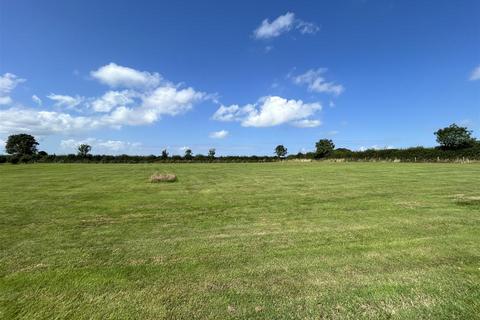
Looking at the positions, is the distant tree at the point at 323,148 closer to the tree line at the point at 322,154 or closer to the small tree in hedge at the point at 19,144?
the tree line at the point at 322,154

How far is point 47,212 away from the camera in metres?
10.2

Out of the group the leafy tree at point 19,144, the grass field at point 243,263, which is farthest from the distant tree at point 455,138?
the leafy tree at point 19,144

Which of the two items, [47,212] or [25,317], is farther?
[47,212]

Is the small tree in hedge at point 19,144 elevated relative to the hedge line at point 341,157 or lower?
elevated

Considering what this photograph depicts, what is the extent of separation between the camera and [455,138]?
5694cm

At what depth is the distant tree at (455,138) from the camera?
184ft

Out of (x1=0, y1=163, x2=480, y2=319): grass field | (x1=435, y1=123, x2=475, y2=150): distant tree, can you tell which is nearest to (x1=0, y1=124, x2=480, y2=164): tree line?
(x1=435, y1=123, x2=475, y2=150): distant tree

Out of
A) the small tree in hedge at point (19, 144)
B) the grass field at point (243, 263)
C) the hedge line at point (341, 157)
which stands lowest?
the grass field at point (243, 263)

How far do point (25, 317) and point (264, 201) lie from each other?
29.8 feet

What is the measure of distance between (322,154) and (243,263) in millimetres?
90000

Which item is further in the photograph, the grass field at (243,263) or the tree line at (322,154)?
the tree line at (322,154)

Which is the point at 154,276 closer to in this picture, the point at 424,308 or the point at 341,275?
the point at 341,275

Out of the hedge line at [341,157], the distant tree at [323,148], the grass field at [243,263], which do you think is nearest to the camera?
the grass field at [243,263]

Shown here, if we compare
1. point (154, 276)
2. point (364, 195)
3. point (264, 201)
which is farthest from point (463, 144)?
point (154, 276)
